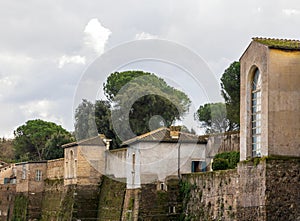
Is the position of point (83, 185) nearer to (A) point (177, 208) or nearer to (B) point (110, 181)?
(B) point (110, 181)

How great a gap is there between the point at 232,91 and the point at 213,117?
5.54 m

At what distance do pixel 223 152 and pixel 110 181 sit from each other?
23.6 ft

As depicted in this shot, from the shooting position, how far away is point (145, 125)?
49.7 m

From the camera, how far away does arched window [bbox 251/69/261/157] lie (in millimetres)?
24734

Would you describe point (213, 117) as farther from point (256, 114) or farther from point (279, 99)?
point (279, 99)

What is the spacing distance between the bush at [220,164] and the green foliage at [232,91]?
14734 millimetres

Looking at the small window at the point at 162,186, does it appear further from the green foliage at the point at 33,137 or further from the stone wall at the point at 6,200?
the green foliage at the point at 33,137

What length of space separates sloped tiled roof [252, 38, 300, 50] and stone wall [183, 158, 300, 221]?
404cm

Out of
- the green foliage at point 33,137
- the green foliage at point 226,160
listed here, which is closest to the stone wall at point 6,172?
the green foliage at point 33,137

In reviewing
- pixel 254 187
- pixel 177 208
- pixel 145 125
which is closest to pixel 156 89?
pixel 145 125

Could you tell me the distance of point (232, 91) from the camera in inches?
1852

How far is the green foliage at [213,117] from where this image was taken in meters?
46.8

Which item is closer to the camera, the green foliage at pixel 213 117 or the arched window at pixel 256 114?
the arched window at pixel 256 114

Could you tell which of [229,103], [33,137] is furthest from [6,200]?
[33,137]
